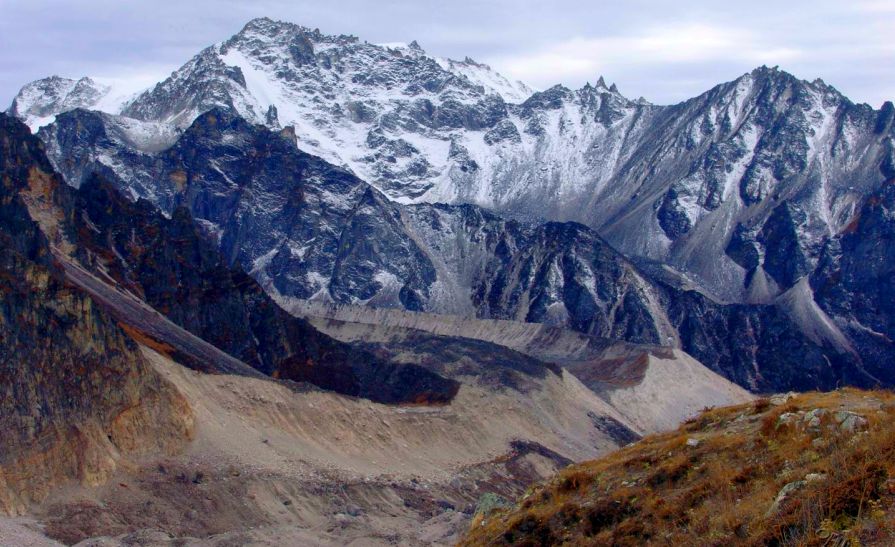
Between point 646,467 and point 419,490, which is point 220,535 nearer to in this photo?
point 419,490

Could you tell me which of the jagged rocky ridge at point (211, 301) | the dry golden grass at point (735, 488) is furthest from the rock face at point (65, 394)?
the dry golden grass at point (735, 488)

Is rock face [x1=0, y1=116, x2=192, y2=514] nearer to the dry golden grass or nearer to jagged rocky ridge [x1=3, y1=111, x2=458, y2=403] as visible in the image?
jagged rocky ridge [x1=3, y1=111, x2=458, y2=403]

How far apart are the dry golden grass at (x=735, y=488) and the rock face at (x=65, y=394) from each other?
42519mm

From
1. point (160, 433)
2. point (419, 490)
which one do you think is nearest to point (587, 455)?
point (419, 490)

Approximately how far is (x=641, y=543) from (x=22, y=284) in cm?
6070

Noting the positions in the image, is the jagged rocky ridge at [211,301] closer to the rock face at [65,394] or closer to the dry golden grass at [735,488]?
the rock face at [65,394]

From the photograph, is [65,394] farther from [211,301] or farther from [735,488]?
[735,488]

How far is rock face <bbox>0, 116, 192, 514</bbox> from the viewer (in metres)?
67.6

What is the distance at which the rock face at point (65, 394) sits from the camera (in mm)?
67625

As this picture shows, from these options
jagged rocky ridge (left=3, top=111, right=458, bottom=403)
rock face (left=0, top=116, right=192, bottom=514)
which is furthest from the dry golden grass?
jagged rocky ridge (left=3, top=111, right=458, bottom=403)

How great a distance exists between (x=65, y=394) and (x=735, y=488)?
58159 millimetres

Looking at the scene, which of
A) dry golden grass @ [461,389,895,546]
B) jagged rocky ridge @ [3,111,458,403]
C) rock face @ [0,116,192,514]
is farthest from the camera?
jagged rocky ridge @ [3,111,458,403]

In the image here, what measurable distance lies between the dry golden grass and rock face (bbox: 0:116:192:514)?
4252cm

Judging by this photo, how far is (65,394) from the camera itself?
2916 inches
